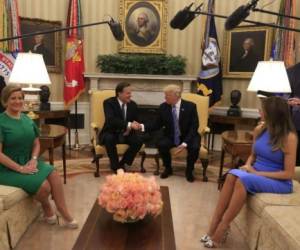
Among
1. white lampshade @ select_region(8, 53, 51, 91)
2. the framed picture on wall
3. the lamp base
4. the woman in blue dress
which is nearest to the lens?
the woman in blue dress

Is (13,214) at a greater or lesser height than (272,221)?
lesser

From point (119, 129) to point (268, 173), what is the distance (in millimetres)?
2481

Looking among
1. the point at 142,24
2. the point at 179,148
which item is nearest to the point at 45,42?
the point at 142,24

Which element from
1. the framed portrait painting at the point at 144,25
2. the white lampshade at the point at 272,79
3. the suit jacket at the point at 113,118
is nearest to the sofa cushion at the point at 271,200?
the white lampshade at the point at 272,79

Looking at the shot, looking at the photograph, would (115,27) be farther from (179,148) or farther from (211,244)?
(211,244)

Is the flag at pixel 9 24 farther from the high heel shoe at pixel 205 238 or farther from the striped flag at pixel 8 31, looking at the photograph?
the high heel shoe at pixel 205 238

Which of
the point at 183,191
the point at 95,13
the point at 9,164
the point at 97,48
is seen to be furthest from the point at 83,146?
the point at 9,164

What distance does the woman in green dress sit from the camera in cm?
293

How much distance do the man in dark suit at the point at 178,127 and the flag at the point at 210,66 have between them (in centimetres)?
148

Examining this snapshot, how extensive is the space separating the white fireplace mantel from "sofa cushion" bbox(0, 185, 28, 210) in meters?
3.79

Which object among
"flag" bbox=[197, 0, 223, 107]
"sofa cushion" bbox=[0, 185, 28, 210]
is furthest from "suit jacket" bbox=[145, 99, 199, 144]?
"sofa cushion" bbox=[0, 185, 28, 210]

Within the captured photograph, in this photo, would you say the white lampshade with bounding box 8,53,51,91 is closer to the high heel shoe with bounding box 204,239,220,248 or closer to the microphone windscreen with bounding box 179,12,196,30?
the microphone windscreen with bounding box 179,12,196,30

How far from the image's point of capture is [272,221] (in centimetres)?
240

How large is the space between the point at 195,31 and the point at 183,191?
346cm
